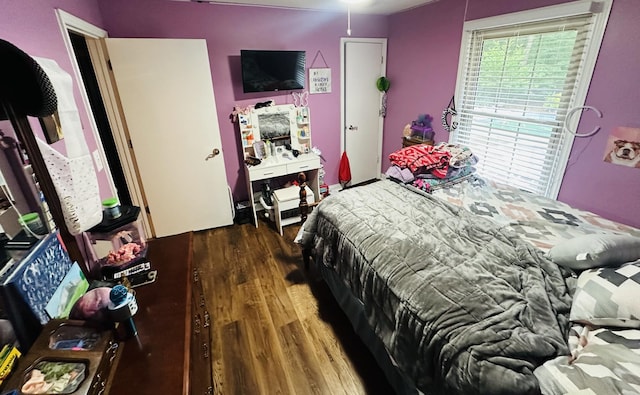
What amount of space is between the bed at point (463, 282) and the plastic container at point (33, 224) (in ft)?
4.62

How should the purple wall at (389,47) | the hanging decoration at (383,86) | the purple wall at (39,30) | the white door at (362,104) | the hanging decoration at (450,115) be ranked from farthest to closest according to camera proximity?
1. the hanging decoration at (383,86)
2. the white door at (362,104)
3. the hanging decoration at (450,115)
4. the purple wall at (389,47)
5. the purple wall at (39,30)

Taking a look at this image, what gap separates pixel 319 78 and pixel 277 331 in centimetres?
290

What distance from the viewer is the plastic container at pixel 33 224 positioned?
0.96 metres

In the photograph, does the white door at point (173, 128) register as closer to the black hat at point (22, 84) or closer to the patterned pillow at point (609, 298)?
the black hat at point (22, 84)

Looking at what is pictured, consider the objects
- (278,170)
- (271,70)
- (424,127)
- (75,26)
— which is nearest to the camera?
(75,26)

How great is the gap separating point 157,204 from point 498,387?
→ 3.13 m

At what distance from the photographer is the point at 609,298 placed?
3.41 ft

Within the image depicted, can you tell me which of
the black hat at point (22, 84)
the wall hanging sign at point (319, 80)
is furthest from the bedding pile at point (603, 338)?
the wall hanging sign at point (319, 80)

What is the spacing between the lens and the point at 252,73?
2.99m

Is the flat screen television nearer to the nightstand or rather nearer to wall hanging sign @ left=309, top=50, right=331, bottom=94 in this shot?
wall hanging sign @ left=309, top=50, right=331, bottom=94

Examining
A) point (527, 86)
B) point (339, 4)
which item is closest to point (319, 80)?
point (339, 4)

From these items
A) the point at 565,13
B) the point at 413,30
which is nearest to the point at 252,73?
the point at 413,30

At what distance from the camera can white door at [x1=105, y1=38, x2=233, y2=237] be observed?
251 centimetres

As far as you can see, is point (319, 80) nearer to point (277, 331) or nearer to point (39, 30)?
point (39, 30)
